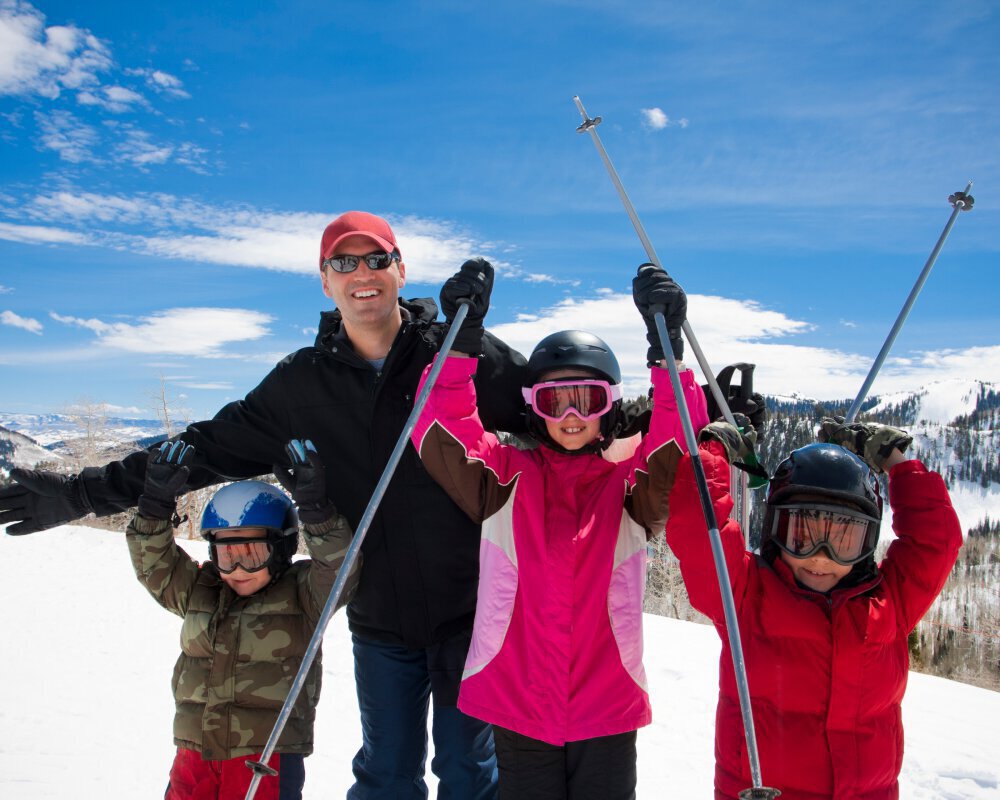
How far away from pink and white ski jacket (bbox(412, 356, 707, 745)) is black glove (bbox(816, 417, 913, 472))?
2.21 ft

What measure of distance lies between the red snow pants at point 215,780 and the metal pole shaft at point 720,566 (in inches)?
72.7

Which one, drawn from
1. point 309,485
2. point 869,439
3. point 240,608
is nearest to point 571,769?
point 309,485

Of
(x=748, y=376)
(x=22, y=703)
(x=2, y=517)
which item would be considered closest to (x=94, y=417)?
(x=22, y=703)

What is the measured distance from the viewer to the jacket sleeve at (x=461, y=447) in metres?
2.48

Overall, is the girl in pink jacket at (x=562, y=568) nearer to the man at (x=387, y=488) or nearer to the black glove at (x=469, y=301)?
the black glove at (x=469, y=301)

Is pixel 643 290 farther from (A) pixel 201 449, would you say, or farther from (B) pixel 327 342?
(A) pixel 201 449

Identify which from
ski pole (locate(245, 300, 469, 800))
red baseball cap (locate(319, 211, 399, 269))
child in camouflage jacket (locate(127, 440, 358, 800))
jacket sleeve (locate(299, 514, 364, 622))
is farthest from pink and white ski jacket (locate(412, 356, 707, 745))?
red baseball cap (locate(319, 211, 399, 269))

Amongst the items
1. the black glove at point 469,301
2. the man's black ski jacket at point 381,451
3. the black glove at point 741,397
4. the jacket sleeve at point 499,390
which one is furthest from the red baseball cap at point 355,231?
the black glove at point 741,397

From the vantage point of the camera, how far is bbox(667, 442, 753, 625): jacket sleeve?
7.53 ft

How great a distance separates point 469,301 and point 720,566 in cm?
125

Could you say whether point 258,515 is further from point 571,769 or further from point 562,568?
point 571,769

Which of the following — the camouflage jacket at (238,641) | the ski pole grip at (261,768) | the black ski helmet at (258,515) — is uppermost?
the black ski helmet at (258,515)

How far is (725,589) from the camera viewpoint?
206 centimetres

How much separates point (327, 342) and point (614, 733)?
75.1 inches
